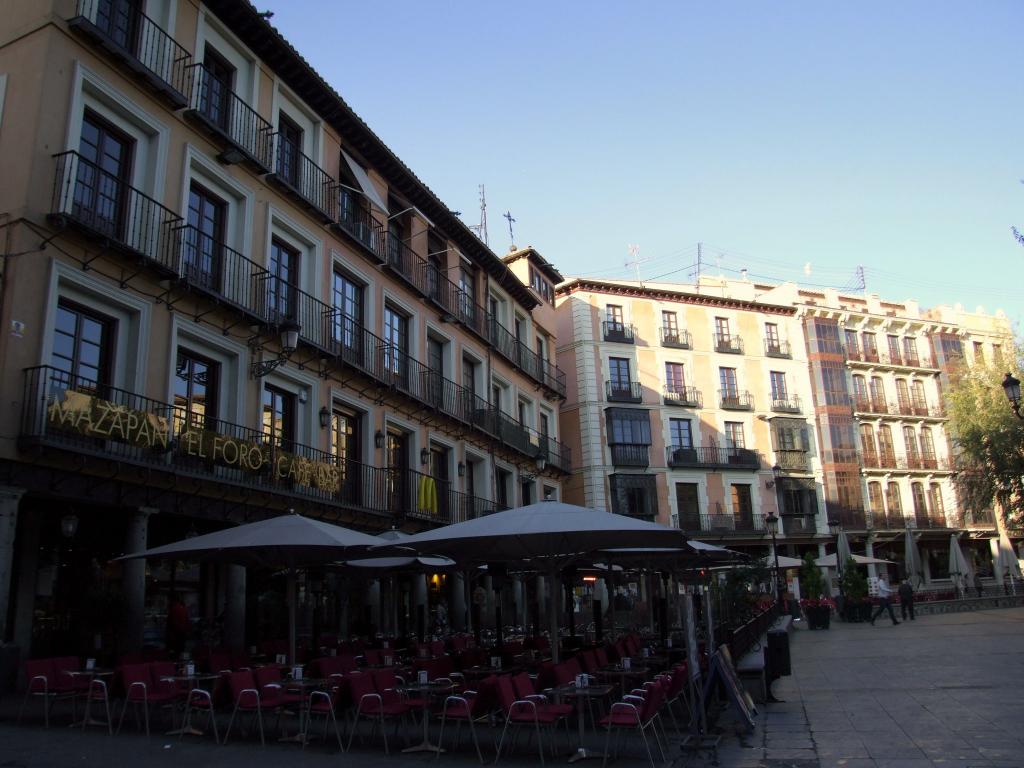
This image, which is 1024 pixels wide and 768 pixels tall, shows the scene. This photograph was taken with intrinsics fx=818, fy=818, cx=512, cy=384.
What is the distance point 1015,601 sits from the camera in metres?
37.3

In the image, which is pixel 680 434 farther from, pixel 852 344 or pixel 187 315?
pixel 187 315

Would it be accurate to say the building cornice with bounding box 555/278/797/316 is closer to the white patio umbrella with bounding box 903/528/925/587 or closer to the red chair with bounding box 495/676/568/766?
the white patio umbrella with bounding box 903/528/925/587

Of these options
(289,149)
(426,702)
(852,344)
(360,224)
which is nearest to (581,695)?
(426,702)

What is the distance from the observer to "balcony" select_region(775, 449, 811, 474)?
4409cm

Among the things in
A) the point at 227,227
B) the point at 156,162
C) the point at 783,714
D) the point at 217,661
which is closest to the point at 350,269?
the point at 227,227

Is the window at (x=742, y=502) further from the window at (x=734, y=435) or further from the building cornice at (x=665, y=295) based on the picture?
the building cornice at (x=665, y=295)

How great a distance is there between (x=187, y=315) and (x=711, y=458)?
106 feet

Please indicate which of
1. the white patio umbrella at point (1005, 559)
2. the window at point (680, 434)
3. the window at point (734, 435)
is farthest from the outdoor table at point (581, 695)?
the white patio umbrella at point (1005, 559)

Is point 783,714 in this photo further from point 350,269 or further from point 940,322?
point 940,322

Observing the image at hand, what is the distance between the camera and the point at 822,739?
8812 millimetres

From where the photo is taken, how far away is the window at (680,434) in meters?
42.4

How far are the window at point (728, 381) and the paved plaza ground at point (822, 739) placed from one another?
3083 centimetres

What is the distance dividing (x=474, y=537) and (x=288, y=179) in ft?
41.3

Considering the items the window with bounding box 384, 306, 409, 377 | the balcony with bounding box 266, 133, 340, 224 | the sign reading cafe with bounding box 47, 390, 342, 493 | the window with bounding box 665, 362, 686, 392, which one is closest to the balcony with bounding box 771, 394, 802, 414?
the window with bounding box 665, 362, 686, 392
